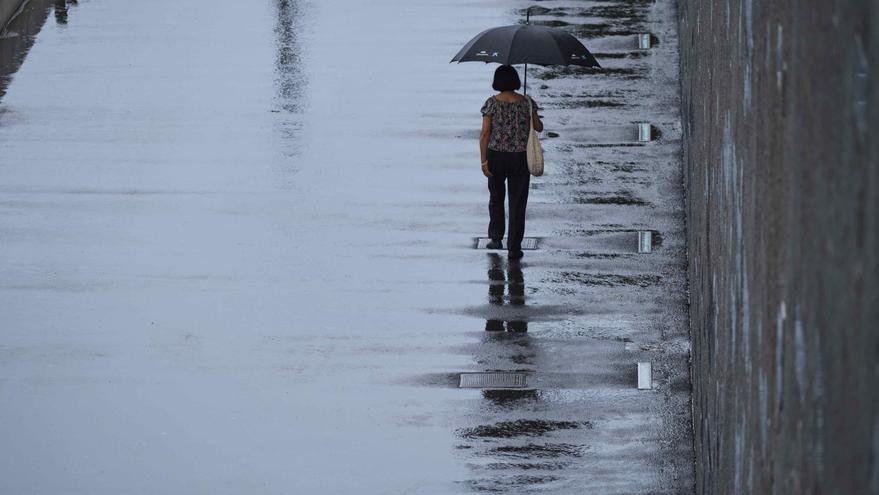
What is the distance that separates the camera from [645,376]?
964cm

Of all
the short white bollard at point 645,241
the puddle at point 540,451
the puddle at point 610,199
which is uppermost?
the puddle at point 610,199

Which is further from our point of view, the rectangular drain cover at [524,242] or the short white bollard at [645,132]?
the short white bollard at [645,132]

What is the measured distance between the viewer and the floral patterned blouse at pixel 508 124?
11422mm

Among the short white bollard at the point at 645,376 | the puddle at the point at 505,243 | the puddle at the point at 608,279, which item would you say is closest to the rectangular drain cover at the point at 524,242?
the puddle at the point at 505,243

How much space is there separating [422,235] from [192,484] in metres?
4.43

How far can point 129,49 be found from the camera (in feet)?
60.3

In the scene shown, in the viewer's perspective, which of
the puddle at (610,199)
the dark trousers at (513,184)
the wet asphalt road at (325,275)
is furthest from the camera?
the puddle at (610,199)

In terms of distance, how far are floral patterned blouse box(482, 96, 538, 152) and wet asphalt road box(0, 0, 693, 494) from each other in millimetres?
910

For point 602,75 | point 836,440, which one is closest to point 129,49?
point 602,75

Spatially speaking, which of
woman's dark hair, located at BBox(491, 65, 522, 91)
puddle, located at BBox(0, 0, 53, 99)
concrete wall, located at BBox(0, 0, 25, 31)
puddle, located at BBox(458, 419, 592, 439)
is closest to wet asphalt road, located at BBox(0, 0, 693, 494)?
puddle, located at BBox(458, 419, 592, 439)

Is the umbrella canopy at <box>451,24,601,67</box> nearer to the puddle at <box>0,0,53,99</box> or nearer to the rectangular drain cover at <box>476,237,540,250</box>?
the rectangular drain cover at <box>476,237,540,250</box>

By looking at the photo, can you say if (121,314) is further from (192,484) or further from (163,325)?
(192,484)

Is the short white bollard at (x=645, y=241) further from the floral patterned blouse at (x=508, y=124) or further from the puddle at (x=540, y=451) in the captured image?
the puddle at (x=540, y=451)

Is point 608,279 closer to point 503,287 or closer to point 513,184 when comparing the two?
point 503,287
